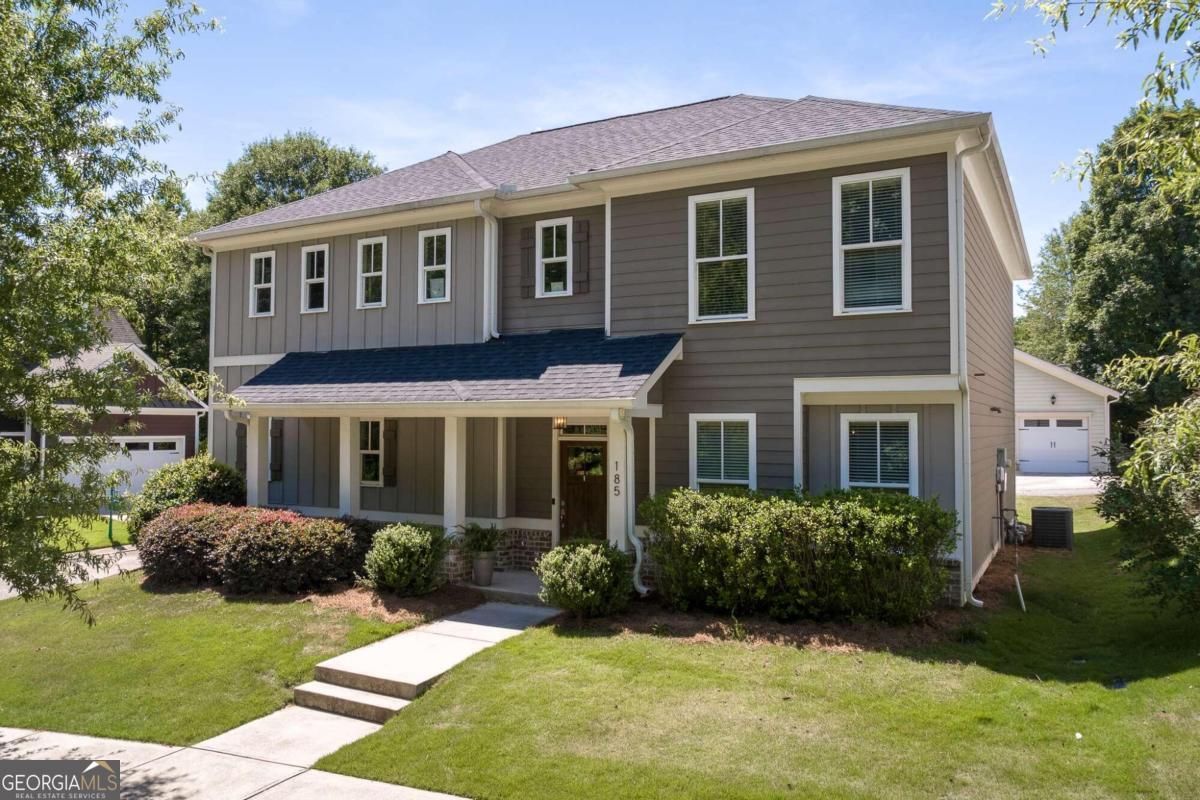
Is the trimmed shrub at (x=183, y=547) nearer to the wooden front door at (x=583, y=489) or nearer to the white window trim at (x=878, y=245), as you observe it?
the wooden front door at (x=583, y=489)

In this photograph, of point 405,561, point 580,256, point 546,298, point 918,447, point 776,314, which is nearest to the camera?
point 918,447

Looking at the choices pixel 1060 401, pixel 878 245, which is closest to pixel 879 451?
pixel 878 245

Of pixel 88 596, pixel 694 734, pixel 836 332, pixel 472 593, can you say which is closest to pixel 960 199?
pixel 836 332

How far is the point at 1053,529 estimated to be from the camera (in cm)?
1478

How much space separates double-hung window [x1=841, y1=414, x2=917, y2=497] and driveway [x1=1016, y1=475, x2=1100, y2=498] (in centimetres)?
1473

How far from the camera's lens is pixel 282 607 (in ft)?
32.1

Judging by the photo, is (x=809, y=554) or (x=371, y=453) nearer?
(x=809, y=554)

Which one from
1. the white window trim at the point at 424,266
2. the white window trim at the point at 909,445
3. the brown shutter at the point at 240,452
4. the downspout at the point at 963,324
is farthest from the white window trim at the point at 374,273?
the downspout at the point at 963,324

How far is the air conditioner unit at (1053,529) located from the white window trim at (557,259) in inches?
406

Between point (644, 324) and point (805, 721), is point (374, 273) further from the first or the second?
point (805, 721)

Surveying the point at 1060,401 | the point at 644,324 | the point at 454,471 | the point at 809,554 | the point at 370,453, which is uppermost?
the point at 644,324

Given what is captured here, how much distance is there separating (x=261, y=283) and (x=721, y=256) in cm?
925

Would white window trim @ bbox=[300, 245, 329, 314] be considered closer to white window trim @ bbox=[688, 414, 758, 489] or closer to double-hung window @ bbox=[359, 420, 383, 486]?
double-hung window @ bbox=[359, 420, 383, 486]

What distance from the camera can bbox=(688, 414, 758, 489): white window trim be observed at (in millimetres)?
10156
